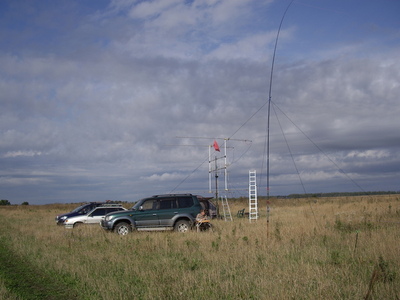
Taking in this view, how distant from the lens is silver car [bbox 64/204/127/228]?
2311cm

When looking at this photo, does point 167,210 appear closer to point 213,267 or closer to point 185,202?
point 185,202

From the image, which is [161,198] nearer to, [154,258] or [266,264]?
[154,258]

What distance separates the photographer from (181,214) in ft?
61.6

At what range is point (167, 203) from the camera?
62.7ft

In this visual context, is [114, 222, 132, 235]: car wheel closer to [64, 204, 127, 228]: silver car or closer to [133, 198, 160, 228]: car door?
[133, 198, 160, 228]: car door

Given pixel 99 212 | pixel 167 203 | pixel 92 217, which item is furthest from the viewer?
pixel 99 212

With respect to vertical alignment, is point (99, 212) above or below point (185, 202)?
below

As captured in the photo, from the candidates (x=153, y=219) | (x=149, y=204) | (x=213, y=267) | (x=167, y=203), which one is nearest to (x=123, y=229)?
(x=153, y=219)

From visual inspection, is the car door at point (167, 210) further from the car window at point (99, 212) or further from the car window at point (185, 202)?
the car window at point (99, 212)

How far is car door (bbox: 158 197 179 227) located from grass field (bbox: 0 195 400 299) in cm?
425

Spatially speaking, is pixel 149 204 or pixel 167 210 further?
pixel 149 204

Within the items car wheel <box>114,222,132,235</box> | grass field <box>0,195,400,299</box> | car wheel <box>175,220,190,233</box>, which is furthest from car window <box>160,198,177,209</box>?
grass field <box>0,195,400,299</box>

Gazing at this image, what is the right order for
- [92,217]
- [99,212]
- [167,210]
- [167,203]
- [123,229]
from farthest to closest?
[99,212]
[92,217]
[167,203]
[167,210]
[123,229]

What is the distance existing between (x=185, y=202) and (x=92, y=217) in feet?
23.2
